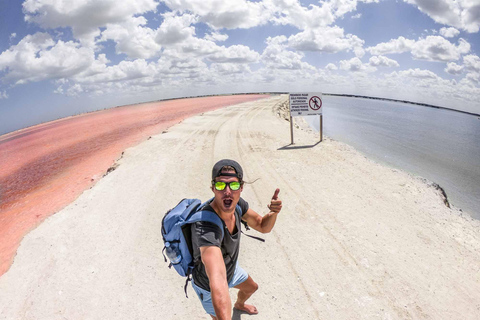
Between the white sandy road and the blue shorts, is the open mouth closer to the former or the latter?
the blue shorts

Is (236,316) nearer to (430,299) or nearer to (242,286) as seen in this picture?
(242,286)

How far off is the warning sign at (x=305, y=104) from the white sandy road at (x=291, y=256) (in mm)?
5342

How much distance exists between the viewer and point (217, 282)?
1659 mm

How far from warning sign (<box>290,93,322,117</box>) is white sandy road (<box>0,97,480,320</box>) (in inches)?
210

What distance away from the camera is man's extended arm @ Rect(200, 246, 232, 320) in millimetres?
1596

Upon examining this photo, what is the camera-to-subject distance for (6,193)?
9516mm

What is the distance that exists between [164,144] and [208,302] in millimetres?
9514

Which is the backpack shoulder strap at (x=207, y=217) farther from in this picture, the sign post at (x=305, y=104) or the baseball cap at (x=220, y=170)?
the sign post at (x=305, y=104)

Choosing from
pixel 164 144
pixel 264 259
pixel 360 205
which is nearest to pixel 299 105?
pixel 164 144

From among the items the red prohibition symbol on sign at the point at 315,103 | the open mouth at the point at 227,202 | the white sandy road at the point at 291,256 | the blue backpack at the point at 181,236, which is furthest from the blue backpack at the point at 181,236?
the red prohibition symbol on sign at the point at 315,103

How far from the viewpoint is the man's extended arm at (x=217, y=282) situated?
62.8 inches

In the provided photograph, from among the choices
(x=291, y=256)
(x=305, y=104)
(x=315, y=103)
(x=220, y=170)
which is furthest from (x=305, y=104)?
(x=220, y=170)

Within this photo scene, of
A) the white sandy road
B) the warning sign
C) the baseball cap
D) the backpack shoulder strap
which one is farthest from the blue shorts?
the warning sign

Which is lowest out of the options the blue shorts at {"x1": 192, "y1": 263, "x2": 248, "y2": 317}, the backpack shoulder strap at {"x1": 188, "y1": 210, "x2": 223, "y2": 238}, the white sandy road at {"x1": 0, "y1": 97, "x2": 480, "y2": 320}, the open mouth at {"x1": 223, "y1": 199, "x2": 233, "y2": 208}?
the white sandy road at {"x1": 0, "y1": 97, "x2": 480, "y2": 320}
